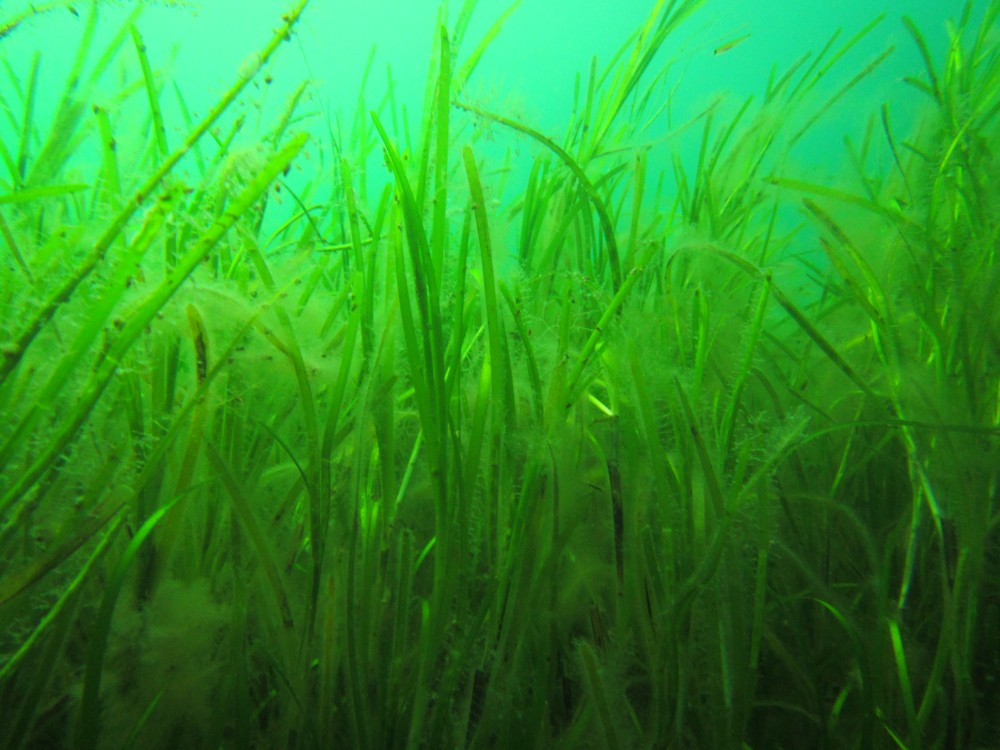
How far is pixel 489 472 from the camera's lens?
94 centimetres

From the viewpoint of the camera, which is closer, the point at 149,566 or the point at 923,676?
the point at 149,566

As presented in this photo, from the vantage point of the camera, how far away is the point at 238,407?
1001 mm

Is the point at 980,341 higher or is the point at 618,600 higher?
the point at 980,341

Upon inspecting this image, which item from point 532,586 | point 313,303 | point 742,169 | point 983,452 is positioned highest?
point 742,169

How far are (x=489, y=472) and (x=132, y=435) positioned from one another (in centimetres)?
58

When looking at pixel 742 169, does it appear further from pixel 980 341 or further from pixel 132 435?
pixel 132 435

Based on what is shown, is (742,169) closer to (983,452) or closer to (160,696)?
(983,452)

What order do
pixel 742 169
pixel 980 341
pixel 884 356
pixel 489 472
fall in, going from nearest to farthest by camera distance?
pixel 489 472, pixel 980 341, pixel 884 356, pixel 742 169

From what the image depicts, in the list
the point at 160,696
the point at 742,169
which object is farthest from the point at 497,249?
the point at 742,169

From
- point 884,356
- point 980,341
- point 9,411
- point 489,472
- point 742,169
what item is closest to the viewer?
point 9,411

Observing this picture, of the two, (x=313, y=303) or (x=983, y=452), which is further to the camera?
(x=313, y=303)

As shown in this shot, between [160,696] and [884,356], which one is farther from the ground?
[884,356]

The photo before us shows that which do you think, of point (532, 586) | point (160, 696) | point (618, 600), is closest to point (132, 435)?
point (160, 696)

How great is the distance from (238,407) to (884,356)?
1.36 metres
